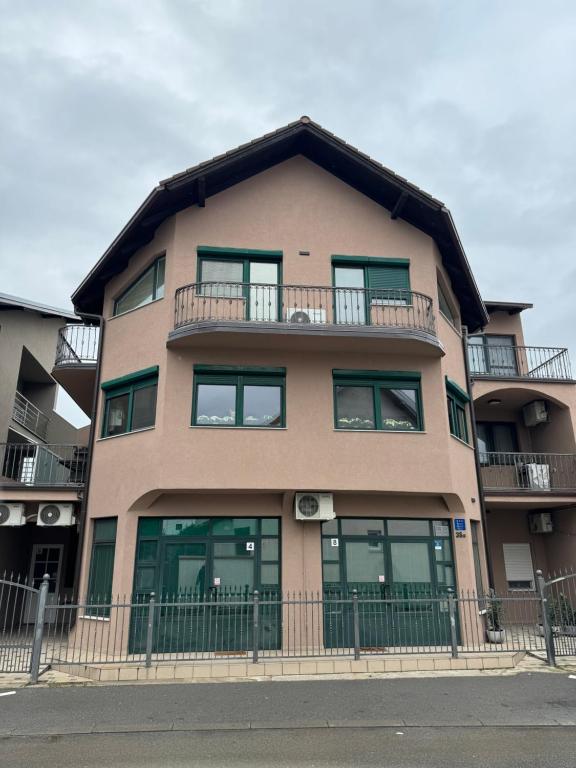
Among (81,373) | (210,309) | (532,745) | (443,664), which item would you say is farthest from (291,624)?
(81,373)

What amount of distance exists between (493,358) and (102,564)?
14125mm

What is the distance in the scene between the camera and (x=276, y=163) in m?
15.1

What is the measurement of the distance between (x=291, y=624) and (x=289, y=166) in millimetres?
11270

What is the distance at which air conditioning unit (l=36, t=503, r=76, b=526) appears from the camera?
14.5 meters

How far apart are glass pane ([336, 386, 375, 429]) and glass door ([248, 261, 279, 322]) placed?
2460mm

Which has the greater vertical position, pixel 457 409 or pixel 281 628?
pixel 457 409

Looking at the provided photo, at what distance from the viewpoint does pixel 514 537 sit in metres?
18.1

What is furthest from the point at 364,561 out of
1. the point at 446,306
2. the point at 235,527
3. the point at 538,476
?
the point at 446,306

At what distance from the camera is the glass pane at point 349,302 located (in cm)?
1378

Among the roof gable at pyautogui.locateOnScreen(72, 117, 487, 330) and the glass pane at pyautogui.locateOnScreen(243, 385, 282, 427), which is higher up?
the roof gable at pyautogui.locateOnScreen(72, 117, 487, 330)

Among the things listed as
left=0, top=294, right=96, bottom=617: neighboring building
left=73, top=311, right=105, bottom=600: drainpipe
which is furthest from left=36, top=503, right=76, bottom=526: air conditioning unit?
left=73, top=311, right=105, bottom=600: drainpipe

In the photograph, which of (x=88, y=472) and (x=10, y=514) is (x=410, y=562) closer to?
(x=88, y=472)

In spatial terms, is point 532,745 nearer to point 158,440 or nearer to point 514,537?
point 158,440

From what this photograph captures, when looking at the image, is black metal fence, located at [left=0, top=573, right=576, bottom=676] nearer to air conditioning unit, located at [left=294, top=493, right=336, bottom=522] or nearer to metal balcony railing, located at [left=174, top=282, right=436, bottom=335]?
air conditioning unit, located at [left=294, top=493, right=336, bottom=522]
